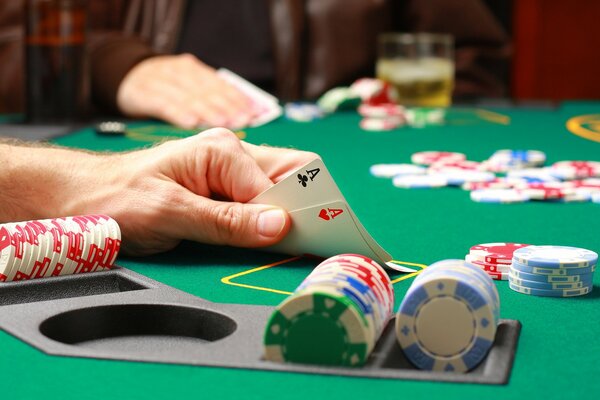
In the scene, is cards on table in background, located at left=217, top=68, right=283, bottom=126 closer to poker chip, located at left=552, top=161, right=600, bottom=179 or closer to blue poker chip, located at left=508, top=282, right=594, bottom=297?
poker chip, located at left=552, top=161, right=600, bottom=179

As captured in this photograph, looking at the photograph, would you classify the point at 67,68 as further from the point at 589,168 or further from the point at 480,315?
the point at 480,315

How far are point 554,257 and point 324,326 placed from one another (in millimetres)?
511

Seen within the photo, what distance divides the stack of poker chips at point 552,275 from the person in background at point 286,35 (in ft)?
11.1

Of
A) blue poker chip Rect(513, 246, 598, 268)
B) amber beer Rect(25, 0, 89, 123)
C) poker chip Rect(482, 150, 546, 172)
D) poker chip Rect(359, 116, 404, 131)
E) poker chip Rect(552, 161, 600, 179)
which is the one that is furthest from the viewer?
poker chip Rect(359, 116, 404, 131)

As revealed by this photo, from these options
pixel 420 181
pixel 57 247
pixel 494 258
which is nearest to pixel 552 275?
pixel 494 258

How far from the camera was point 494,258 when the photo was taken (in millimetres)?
1538

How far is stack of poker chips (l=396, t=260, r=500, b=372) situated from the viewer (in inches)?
43.8

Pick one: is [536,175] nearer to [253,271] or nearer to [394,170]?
[394,170]

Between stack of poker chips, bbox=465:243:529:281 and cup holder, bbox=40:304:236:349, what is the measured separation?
1.39 ft

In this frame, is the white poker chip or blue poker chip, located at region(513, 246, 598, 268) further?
the white poker chip

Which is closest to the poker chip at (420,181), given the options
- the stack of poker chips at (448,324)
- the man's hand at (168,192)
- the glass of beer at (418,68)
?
the man's hand at (168,192)

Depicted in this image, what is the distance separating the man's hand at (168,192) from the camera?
5.35ft

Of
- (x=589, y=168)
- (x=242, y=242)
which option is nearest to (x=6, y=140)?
(x=242, y=242)

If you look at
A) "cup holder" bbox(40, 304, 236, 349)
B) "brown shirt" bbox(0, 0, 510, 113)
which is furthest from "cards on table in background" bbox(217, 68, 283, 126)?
"cup holder" bbox(40, 304, 236, 349)
